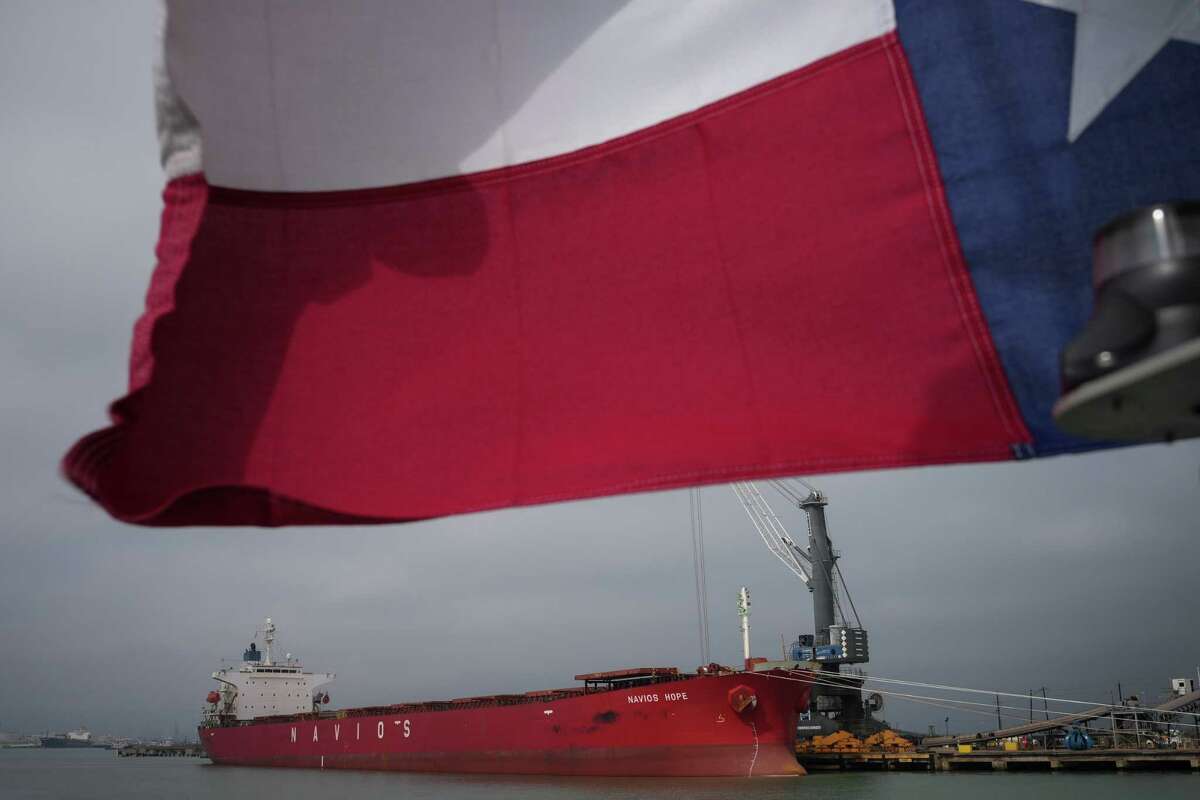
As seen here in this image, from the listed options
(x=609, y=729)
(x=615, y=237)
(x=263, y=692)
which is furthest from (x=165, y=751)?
(x=615, y=237)

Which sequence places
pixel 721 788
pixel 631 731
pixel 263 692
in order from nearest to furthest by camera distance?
1. pixel 721 788
2. pixel 631 731
3. pixel 263 692

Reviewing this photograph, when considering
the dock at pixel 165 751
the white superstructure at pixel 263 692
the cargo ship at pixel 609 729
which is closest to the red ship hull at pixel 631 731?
the cargo ship at pixel 609 729

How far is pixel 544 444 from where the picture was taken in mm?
2105

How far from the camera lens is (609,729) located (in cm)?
2173

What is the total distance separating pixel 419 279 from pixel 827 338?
2.99ft

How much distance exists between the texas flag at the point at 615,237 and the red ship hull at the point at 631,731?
19.6 metres

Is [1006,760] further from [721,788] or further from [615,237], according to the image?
[615,237]

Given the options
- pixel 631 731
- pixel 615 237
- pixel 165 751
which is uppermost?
pixel 615 237

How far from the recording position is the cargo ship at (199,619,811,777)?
20.7 metres

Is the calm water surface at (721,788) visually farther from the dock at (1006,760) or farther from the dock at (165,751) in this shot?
the dock at (165,751)

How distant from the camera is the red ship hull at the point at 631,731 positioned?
813 inches

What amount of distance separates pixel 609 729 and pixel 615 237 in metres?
21.0

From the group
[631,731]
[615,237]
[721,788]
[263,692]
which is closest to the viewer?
[615,237]

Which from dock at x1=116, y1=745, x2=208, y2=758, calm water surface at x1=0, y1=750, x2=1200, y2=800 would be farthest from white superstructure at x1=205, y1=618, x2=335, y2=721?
dock at x1=116, y1=745, x2=208, y2=758
